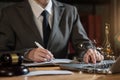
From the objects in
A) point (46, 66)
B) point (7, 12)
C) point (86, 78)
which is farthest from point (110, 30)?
point (86, 78)

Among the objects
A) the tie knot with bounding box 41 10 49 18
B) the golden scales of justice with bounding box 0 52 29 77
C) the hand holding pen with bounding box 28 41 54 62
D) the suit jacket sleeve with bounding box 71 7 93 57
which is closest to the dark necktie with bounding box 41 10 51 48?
the tie knot with bounding box 41 10 49 18

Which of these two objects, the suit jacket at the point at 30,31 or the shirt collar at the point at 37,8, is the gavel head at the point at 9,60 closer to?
the suit jacket at the point at 30,31

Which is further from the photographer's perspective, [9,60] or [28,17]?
[28,17]

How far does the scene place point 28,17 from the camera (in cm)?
165

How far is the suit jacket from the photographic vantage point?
1611 mm

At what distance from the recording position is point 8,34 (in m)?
1.61

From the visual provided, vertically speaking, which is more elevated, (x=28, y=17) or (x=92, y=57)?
(x=28, y=17)

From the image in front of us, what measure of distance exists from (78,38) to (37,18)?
254 millimetres

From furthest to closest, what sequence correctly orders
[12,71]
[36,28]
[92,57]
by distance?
[36,28] < [92,57] < [12,71]

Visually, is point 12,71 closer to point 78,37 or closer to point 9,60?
point 9,60

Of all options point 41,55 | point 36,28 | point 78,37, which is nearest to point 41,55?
point 41,55

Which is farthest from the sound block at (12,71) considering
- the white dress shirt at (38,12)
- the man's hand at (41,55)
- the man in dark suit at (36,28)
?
the white dress shirt at (38,12)

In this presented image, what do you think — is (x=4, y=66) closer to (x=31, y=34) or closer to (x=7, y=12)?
(x=31, y=34)

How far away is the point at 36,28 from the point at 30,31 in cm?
4
